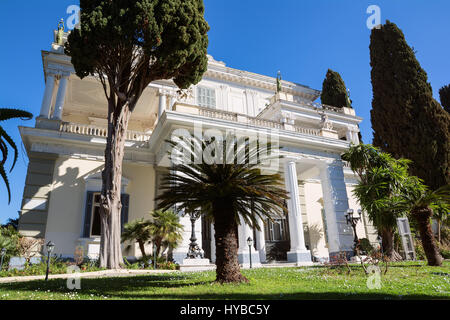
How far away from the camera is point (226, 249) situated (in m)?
6.73

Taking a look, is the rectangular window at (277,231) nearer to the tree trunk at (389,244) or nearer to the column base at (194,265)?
the tree trunk at (389,244)

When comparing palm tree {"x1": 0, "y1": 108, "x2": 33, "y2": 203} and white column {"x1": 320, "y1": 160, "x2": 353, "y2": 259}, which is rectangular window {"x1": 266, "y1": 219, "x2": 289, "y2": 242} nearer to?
white column {"x1": 320, "y1": 160, "x2": 353, "y2": 259}

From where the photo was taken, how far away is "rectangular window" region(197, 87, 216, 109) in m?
21.4

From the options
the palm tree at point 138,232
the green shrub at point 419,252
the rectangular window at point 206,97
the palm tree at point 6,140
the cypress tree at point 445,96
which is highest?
the cypress tree at point 445,96

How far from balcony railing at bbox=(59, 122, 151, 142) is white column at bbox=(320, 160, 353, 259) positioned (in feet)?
32.7

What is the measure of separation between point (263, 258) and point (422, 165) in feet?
42.8

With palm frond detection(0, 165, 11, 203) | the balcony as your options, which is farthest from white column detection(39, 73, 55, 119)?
the balcony

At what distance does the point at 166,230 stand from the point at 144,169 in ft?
16.5

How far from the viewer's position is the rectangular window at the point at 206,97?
21422mm

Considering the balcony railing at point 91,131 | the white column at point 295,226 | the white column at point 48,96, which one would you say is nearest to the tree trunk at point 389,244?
the white column at point 295,226

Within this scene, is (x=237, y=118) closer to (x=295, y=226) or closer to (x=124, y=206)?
(x=295, y=226)

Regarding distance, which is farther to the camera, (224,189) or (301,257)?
(301,257)

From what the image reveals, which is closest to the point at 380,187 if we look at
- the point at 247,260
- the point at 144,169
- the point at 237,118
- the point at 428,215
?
the point at 428,215

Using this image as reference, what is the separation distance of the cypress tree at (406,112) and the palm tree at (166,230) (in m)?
17.1
